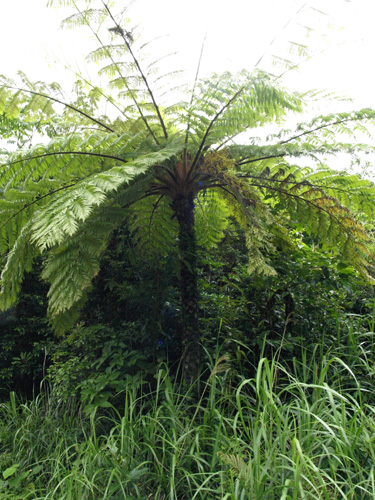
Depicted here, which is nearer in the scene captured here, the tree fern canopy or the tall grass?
the tall grass

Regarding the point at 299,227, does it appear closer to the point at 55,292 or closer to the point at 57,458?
the point at 55,292

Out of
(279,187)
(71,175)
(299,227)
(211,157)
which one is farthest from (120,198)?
(299,227)

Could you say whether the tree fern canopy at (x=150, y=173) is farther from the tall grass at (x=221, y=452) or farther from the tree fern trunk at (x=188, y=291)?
the tall grass at (x=221, y=452)

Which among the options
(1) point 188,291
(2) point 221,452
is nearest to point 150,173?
(1) point 188,291

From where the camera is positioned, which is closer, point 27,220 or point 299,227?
point 27,220

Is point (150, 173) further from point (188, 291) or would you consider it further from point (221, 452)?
point (221, 452)

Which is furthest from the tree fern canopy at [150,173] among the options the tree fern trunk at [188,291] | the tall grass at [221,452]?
the tall grass at [221,452]

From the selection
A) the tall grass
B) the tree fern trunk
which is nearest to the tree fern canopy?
the tree fern trunk

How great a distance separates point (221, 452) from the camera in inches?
69.7

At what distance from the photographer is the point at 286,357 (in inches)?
127

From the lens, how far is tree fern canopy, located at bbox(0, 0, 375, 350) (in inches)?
95.8

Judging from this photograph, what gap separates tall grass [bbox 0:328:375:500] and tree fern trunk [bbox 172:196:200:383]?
22cm

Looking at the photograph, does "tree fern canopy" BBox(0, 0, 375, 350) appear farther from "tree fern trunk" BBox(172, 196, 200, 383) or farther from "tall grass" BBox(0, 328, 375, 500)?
"tall grass" BBox(0, 328, 375, 500)

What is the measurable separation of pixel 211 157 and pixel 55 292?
1414 mm
